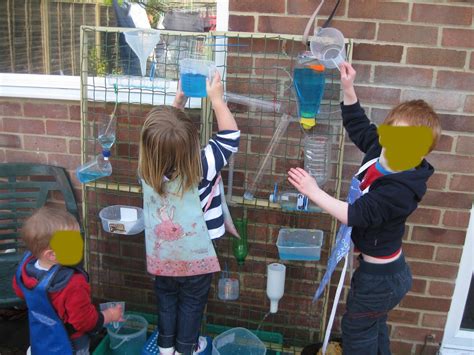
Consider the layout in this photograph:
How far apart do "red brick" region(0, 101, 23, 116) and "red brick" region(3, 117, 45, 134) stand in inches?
1.2

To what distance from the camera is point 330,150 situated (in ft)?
8.41

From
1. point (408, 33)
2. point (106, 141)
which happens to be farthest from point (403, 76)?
point (106, 141)

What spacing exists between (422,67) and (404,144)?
742 mm

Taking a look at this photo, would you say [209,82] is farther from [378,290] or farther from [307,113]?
[378,290]

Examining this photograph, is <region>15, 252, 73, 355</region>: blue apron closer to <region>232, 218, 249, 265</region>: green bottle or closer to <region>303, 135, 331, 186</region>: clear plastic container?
<region>232, 218, 249, 265</region>: green bottle

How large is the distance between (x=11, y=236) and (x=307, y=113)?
1.88 metres

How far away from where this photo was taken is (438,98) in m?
2.48

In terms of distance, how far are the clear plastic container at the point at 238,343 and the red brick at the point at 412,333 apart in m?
0.79

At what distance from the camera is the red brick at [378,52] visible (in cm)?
244

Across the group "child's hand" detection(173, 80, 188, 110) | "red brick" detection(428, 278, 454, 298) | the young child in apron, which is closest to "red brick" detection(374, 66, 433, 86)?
the young child in apron

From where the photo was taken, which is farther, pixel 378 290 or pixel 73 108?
pixel 73 108

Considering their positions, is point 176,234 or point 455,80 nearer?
point 176,234

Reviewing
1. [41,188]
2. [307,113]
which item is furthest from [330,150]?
[41,188]

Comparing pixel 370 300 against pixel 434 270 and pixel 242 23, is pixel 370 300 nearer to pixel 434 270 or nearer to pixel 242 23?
pixel 434 270
